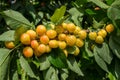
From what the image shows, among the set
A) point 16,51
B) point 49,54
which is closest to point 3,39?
point 16,51

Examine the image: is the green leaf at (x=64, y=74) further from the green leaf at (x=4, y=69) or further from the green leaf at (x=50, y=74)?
the green leaf at (x=4, y=69)

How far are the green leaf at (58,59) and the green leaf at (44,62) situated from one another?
0.05 feet

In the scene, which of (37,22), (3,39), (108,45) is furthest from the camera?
(37,22)

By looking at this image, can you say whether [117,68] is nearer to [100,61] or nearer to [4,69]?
[100,61]

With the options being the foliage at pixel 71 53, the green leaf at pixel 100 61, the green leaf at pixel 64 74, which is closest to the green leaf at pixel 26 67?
the foliage at pixel 71 53

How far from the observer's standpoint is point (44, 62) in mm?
1234

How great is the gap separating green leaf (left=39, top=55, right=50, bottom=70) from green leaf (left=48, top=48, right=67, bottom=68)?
0.02 meters

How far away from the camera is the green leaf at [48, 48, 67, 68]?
1237mm

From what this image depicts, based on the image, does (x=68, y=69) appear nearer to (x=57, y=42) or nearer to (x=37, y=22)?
(x=57, y=42)

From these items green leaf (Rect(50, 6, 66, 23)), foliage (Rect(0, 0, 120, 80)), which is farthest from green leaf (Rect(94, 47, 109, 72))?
green leaf (Rect(50, 6, 66, 23))

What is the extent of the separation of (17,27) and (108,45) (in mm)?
380

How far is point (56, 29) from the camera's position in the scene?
4.19 feet

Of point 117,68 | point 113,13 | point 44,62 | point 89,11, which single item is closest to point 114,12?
point 113,13

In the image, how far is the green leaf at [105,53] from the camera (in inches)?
51.8
